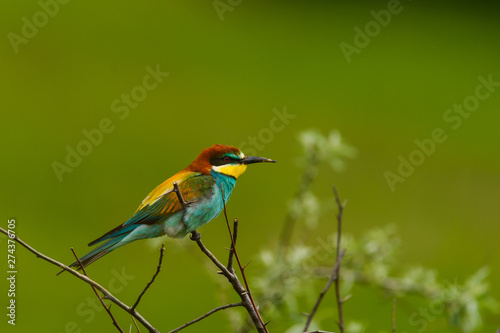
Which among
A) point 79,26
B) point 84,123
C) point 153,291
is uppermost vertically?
point 79,26

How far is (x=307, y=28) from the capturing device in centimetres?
1081

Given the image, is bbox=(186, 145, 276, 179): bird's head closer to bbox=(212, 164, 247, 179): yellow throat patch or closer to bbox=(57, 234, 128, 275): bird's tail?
bbox=(212, 164, 247, 179): yellow throat patch

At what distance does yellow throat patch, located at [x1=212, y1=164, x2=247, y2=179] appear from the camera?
1.31 m

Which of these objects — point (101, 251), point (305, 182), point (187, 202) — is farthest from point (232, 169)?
point (305, 182)

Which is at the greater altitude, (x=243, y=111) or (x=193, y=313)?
(x=243, y=111)

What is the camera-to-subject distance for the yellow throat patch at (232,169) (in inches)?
51.6

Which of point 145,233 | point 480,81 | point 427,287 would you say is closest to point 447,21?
point 480,81

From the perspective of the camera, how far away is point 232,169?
1.33 m

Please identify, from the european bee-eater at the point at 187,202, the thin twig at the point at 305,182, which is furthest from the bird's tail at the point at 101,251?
the thin twig at the point at 305,182

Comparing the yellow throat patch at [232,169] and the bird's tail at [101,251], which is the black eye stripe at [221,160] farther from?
the bird's tail at [101,251]

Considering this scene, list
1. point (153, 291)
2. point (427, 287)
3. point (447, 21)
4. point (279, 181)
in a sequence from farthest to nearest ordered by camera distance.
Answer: point (447, 21) < point (279, 181) < point (153, 291) < point (427, 287)

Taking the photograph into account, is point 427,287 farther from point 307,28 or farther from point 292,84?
point 307,28

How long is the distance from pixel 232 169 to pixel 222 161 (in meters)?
0.03

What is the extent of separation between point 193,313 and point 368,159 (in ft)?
11.5
